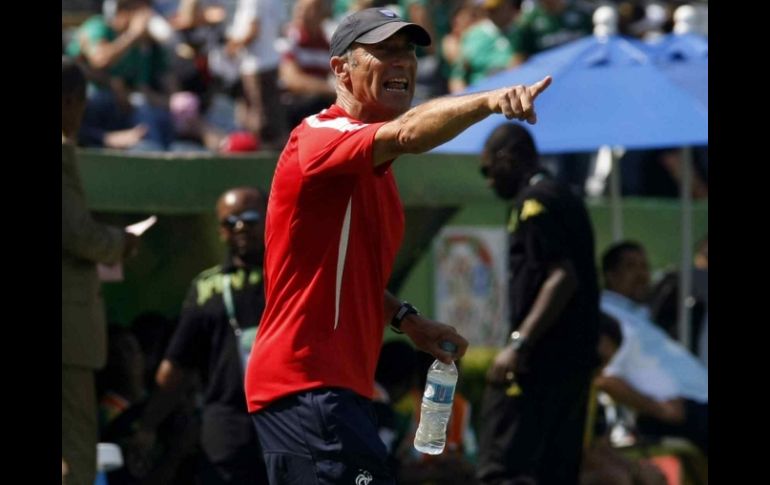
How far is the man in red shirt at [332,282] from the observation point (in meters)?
4.95

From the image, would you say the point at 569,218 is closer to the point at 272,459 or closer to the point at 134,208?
the point at 134,208

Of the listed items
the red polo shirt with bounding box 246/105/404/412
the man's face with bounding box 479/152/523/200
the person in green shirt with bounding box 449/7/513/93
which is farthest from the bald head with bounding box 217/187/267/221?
the person in green shirt with bounding box 449/7/513/93

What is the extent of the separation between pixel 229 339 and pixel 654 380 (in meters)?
2.93

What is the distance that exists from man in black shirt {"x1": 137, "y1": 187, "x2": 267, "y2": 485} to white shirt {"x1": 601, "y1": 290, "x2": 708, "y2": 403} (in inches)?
103

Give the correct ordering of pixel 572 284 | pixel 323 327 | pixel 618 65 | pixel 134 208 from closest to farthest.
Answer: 1. pixel 323 327
2. pixel 572 284
3. pixel 134 208
4. pixel 618 65

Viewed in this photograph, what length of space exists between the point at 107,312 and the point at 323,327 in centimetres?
426

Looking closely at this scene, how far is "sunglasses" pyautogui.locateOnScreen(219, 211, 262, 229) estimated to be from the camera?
25.2 ft

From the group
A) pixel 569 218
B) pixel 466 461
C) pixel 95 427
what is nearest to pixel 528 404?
pixel 569 218

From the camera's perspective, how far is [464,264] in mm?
10367

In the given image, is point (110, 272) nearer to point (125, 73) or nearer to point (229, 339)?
point (229, 339)

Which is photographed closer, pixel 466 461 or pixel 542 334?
pixel 542 334

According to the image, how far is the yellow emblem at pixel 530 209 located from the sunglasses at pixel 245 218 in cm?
121

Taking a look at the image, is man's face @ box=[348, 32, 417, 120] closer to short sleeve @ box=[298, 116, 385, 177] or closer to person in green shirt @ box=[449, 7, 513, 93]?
short sleeve @ box=[298, 116, 385, 177]

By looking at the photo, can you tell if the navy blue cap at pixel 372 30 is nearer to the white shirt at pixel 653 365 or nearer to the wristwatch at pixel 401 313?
the wristwatch at pixel 401 313
